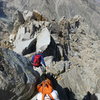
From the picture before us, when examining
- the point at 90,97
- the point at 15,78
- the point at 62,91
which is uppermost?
the point at 15,78

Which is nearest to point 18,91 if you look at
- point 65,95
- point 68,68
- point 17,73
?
point 17,73

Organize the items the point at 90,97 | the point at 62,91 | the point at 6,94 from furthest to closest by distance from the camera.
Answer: the point at 90,97 → the point at 62,91 → the point at 6,94

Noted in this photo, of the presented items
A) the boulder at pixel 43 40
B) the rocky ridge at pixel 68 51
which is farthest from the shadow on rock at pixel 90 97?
the boulder at pixel 43 40

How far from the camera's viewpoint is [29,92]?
36.9 feet

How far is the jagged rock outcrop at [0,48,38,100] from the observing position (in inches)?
378

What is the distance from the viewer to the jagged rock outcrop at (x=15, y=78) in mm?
9602

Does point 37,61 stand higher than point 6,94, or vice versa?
point 6,94

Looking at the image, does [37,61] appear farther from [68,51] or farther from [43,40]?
[68,51]

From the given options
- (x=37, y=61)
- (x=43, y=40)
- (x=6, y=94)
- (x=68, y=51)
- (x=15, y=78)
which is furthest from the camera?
(x=68, y=51)

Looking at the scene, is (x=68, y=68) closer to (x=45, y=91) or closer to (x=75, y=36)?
(x=45, y=91)

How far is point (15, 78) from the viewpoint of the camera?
10.2 metres

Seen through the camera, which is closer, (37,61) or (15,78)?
(15,78)

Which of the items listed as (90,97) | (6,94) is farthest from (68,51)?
(6,94)

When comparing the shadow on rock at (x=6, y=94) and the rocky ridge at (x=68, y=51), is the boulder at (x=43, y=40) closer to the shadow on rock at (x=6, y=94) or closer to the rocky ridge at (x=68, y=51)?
the rocky ridge at (x=68, y=51)
